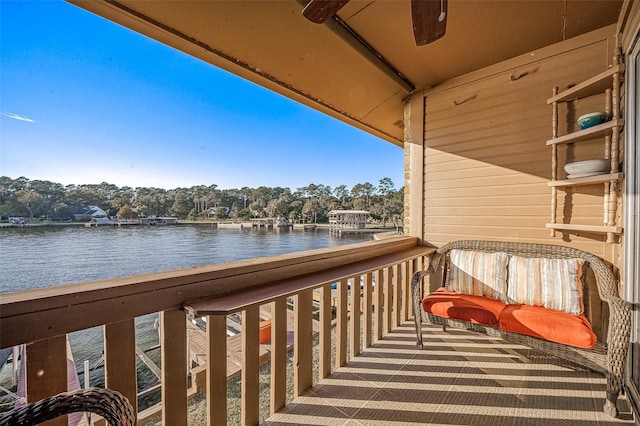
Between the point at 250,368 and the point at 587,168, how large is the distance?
2.89 m

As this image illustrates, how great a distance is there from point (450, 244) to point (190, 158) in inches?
199

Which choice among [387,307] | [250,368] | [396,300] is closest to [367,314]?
[387,307]

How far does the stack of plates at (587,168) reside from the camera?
2111mm

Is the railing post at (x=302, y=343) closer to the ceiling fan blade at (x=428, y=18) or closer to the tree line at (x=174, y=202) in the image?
the tree line at (x=174, y=202)

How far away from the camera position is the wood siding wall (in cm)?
232

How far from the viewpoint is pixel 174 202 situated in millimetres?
2617

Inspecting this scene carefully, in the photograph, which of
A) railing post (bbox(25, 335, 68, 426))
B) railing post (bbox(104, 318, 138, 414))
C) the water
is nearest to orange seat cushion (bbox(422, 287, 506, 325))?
the water

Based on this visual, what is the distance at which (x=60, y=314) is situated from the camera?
100 cm

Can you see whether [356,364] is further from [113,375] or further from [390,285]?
[113,375]

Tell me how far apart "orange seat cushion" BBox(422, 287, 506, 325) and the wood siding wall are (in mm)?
770

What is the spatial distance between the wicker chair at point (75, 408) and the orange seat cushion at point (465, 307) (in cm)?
224

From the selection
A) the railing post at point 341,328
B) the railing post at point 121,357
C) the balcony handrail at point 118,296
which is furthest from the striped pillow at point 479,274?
the railing post at point 121,357

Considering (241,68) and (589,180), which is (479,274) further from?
(241,68)

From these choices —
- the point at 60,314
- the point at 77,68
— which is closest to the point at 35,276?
the point at 60,314
